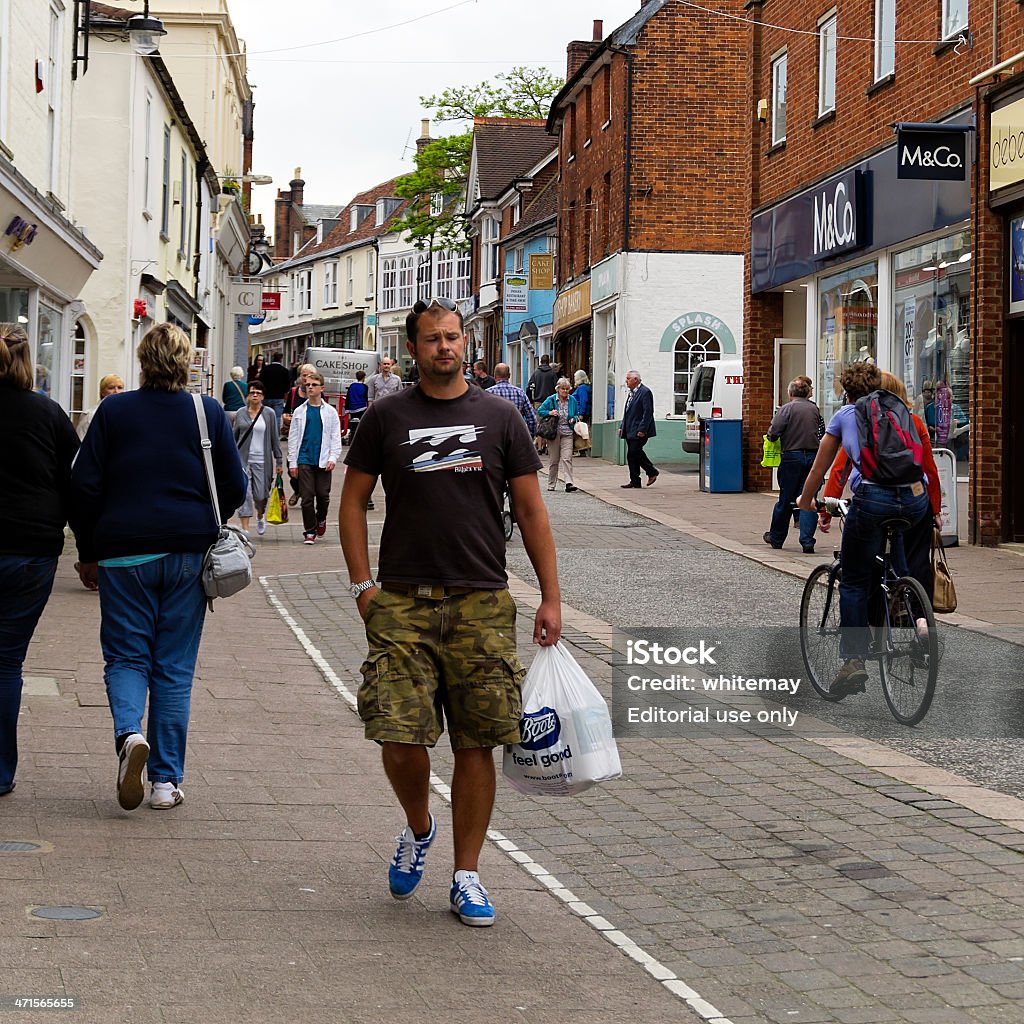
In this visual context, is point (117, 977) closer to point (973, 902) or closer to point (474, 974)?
point (474, 974)

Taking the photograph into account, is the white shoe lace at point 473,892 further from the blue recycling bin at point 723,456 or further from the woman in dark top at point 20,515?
the blue recycling bin at point 723,456

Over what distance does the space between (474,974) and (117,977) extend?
0.97m

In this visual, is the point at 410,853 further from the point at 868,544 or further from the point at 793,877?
the point at 868,544

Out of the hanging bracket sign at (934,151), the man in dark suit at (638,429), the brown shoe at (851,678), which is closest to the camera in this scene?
the brown shoe at (851,678)

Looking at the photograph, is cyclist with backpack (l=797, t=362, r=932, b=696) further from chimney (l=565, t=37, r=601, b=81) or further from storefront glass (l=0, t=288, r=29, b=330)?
chimney (l=565, t=37, r=601, b=81)

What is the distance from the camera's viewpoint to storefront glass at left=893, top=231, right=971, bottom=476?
17.8 metres

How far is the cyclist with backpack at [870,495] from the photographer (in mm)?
8727

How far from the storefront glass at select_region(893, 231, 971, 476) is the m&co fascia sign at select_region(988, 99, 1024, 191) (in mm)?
1064

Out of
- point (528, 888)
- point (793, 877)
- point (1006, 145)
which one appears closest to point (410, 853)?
point (528, 888)

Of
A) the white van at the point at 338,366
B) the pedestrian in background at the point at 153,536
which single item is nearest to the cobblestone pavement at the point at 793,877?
the pedestrian in background at the point at 153,536

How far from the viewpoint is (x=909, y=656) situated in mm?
8484

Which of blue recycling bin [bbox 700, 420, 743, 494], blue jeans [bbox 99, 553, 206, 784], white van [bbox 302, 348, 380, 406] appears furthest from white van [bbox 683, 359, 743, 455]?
white van [bbox 302, 348, 380, 406]

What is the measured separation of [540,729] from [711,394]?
25303 millimetres

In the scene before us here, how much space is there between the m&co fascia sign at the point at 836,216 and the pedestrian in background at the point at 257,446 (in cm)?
803
